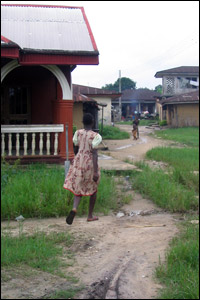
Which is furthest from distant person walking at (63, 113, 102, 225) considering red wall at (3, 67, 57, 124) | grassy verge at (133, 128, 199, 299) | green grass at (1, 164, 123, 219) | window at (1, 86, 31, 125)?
window at (1, 86, 31, 125)

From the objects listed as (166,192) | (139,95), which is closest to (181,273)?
(139,95)

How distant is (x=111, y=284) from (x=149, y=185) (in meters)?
3.79

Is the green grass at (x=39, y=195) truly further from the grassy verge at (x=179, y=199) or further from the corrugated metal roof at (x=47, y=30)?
the corrugated metal roof at (x=47, y=30)

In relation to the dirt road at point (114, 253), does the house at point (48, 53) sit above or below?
above

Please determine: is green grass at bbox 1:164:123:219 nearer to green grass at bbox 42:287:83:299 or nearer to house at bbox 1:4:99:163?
house at bbox 1:4:99:163

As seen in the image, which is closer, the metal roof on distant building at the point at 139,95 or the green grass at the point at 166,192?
the metal roof on distant building at the point at 139,95

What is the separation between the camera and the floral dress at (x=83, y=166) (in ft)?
10.9

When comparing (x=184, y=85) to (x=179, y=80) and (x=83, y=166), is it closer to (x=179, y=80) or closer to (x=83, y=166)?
(x=179, y=80)

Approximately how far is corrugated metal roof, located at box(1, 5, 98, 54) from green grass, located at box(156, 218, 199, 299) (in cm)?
417

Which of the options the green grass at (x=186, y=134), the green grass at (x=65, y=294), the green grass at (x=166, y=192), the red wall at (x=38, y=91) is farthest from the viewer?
the red wall at (x=38, y=91)

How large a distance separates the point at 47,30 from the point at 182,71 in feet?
18.4

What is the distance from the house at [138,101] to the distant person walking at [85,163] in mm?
493

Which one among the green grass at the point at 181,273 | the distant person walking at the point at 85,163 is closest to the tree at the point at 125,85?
the distant person walking at the point at 85,163

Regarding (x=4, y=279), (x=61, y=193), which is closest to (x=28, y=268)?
(x=4, y=279)
